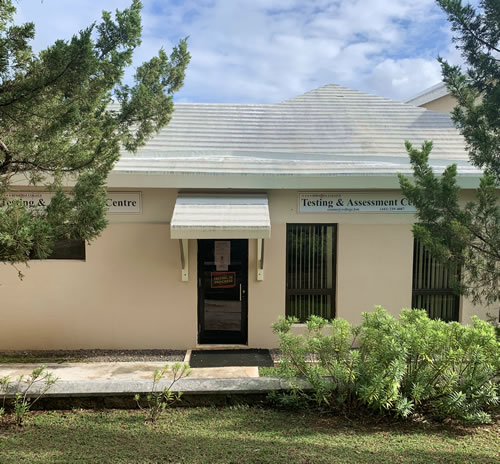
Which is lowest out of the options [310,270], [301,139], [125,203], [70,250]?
[310,270]

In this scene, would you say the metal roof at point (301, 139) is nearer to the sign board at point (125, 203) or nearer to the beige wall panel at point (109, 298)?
the sign board at point (125, 203)

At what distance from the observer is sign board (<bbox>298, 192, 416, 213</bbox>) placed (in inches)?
348

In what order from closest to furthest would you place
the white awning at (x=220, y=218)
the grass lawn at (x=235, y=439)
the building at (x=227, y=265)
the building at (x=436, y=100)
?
the grass lawn at (x=235, y=439) < the white awning at (x=220, y=218) < the building at (x=227, y=265) < the building at (x=436, y=100)

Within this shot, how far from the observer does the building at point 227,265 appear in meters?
8.62

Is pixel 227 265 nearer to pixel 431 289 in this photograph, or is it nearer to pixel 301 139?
pixel 301 139

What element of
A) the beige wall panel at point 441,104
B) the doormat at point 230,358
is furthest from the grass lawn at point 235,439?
the beige wall panel at point 441,104

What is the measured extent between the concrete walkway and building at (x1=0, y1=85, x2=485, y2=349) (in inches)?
39.1

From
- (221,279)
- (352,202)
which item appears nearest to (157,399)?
(221,279)

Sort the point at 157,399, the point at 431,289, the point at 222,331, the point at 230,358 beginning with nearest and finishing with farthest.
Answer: the point at 157,399, the point at 230,358, the point at 222,331, the point at 431,289

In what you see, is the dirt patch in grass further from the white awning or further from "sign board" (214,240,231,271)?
the white awning

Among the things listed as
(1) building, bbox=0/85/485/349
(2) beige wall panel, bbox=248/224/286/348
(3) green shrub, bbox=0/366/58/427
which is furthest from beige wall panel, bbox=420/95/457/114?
(3) green shrub, bbox=0/366/58/427

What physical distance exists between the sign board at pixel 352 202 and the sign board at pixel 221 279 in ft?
6.59

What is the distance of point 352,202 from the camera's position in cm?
887

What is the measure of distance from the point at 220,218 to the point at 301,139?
384 centimetres
